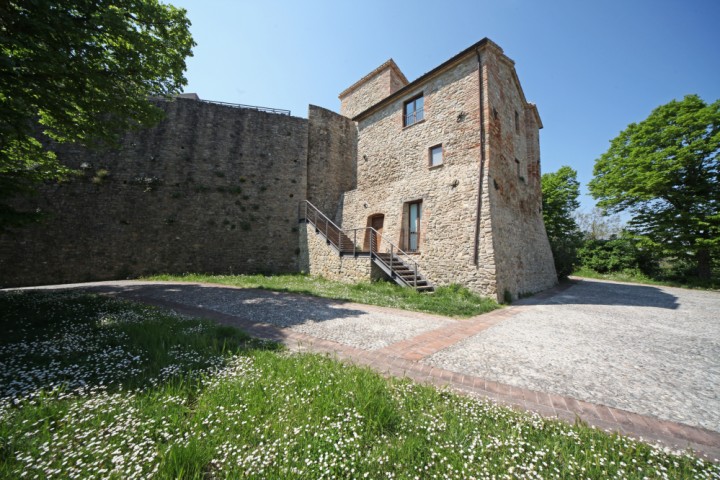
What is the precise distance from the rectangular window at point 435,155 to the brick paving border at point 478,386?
724cm

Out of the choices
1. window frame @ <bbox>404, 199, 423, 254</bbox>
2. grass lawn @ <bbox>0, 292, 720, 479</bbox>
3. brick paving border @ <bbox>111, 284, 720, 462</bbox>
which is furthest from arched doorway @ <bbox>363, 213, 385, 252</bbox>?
grass lawn @ <bbox>0, 292, 720, 479</bbox>

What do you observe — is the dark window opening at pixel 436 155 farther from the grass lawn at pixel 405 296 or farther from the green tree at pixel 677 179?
the green tree at pixel 677 179

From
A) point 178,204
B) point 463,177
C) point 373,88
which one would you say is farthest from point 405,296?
point 373,88

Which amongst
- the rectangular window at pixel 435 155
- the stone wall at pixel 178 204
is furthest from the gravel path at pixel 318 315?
the rectangular window at pixel 435 155

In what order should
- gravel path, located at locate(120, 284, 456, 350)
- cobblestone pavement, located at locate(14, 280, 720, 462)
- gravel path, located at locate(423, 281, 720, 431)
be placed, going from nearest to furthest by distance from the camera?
1. cobblestone pavement, located at locate(14, 280, 720, 462)
2. gravel path, located at locate(423, 281, 720, 431)
3. gravel path, located at locate(120, 284, 456, 350)

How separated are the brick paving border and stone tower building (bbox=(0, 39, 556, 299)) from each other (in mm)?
5036

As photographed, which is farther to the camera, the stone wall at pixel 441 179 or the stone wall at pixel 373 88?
the stone wall at pixel 373 88

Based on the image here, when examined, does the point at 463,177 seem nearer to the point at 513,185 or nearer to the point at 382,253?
the point at 513,185

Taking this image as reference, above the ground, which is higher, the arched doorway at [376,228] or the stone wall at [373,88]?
the stone wall at [373,88]

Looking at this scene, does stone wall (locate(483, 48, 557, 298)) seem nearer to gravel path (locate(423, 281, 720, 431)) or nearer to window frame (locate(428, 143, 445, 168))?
window frame (locate(428, 143, 445, 168))

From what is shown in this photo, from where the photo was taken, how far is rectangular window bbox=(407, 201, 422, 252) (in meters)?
10.9

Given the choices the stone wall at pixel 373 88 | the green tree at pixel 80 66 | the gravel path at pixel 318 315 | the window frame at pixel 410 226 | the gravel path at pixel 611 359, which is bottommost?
the gravel path at pixel 611 359

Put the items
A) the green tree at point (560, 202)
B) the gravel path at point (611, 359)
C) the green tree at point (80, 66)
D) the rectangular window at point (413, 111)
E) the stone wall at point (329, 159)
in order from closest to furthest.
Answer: the gravel path at point (611, 359), the green tree at point (80, 66), the rectangular window at point (413, 111), the stone wall at point (329, 159), the green tree at point (560, 202)

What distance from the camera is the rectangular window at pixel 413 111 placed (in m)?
11.6
